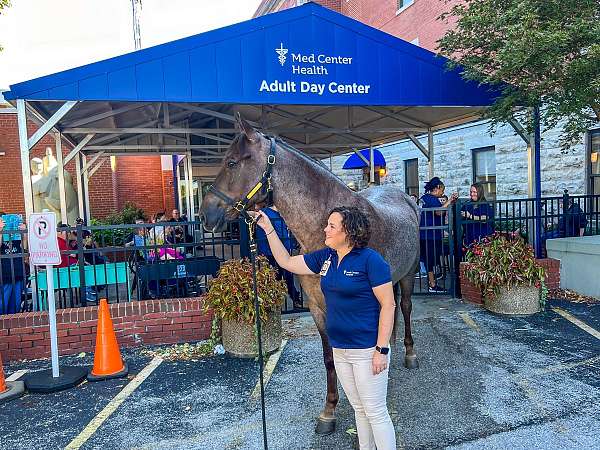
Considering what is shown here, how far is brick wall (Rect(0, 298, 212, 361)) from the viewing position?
5.62m

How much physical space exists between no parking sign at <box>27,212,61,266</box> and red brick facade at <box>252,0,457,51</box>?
46.3 feet

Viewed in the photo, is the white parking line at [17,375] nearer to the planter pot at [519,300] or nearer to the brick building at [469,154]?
the planter pot at [519,300]

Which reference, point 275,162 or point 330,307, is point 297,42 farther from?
point 330,307

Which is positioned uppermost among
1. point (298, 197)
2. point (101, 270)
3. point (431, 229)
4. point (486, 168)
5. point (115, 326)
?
point (486, 168)

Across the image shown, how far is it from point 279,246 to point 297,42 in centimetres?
495

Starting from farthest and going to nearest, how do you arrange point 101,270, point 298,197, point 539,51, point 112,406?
point 101,270 → point 539,51 → point 112,406 → point 298,197

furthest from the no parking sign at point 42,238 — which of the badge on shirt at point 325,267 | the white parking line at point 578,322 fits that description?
the white parking line at point 578,322

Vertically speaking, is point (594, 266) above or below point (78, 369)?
above

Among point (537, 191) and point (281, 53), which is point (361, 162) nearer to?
point (537, 191)

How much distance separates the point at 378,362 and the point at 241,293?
2.91 meters

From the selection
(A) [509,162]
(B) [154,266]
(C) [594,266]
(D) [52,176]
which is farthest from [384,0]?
(B) [154,266]

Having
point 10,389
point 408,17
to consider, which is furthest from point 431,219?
point 408,17

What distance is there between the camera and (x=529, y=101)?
7.15 m

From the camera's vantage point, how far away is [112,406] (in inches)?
169
